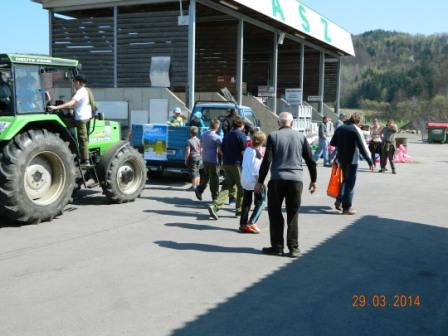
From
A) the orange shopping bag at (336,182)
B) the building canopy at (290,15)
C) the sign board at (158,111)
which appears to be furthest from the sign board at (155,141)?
the building canopy at (290,15)

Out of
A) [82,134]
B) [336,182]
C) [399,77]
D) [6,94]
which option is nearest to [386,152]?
[336,182]

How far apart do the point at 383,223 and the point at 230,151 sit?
2815mm

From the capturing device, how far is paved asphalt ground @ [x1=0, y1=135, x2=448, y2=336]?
427 cm

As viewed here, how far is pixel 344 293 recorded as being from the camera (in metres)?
5.05

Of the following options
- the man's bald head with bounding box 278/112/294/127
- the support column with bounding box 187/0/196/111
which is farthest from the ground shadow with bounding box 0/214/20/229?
the support column with bounding box 187/0/196/111


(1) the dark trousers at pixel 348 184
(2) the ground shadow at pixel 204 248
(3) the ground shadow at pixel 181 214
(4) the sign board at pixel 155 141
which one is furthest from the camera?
(4) the sign board at pixel 155 141

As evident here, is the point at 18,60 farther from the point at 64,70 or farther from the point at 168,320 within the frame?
the point at 168,320

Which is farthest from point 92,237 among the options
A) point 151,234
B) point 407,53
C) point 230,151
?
point 407,53

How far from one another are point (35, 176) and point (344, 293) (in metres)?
5.10

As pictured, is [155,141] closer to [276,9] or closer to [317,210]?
[317,210]

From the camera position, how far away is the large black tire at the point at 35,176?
23.9 feet
